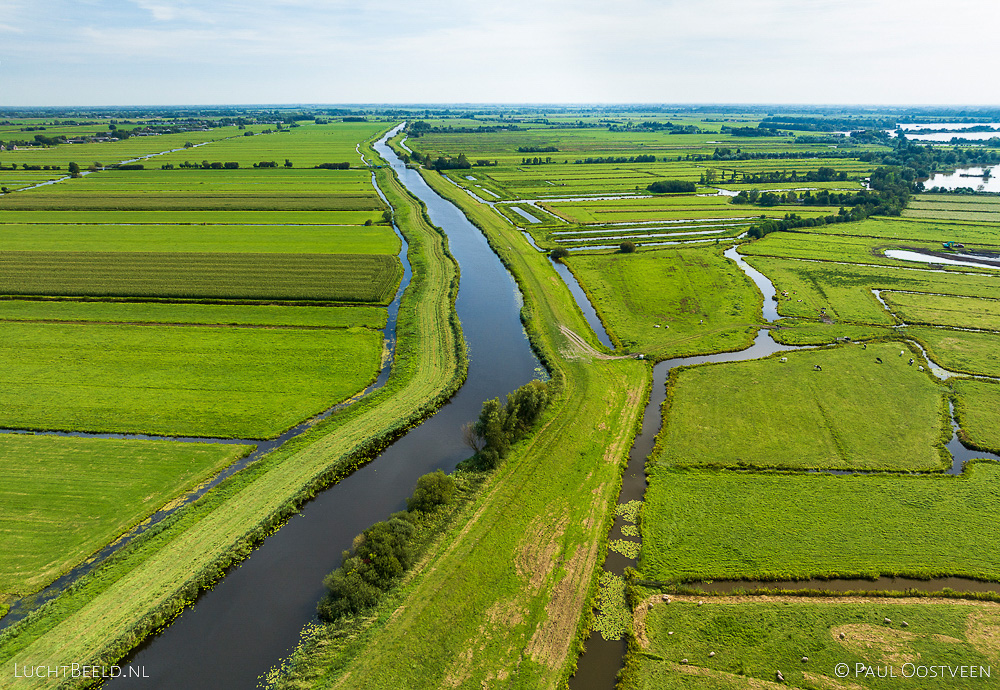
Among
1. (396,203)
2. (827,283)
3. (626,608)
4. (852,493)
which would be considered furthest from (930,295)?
(396,203)

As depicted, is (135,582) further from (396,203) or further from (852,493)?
(396,203)

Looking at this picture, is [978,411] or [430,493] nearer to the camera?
[430,493]

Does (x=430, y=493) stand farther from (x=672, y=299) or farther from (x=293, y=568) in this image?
(x=672, y=299)

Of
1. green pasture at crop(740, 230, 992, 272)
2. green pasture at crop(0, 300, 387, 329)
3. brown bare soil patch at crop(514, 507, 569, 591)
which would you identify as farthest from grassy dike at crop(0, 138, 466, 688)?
green pasture at crop(740, 230, 992, 272)

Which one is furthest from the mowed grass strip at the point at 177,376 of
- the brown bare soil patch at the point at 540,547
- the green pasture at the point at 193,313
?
the brown bare soil patch at the point at 540,547

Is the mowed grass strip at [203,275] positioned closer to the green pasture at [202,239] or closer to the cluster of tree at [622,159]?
the green pasture at [202,239]

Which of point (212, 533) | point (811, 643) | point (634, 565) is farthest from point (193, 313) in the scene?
point (811, 643)
